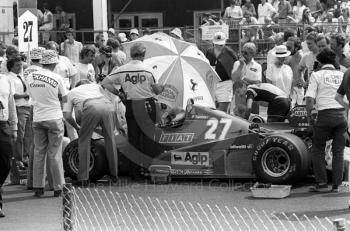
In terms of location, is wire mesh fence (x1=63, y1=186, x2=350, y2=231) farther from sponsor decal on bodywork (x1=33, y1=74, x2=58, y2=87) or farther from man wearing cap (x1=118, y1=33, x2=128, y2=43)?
man wearing cap (x1=118, y1=33, x2=128, y2=43)

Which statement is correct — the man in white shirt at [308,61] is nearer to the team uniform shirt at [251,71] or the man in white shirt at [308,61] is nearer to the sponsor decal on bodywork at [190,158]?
the team uniform shirt at [251,71]

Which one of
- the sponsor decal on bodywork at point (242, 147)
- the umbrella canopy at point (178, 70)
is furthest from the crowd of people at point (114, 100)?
the sponsor decal on bodywork at point (242, 147)

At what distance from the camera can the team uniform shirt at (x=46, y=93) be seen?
416 inches

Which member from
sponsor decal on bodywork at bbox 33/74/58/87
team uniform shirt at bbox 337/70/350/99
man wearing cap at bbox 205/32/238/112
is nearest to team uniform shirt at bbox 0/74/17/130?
sponsor decal on bodywork at bbox 33/74/58/87

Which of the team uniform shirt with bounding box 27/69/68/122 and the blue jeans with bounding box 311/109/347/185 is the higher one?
the team uniform shirt with bounding box 27/69/68/122

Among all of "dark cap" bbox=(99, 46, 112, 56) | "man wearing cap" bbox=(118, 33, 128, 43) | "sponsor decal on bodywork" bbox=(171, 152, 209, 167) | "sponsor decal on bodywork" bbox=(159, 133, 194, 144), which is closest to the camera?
"sponsor decal on bodywork" bbox=(171, 152, 209, 167)

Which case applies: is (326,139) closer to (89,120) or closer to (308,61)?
(89,120)

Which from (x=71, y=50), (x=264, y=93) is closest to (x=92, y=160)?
(x=264, y=93)

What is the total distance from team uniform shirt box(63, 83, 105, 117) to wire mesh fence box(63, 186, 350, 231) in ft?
4.68

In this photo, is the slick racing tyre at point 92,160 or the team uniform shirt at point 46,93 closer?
the team uniform shirt at point 46,93

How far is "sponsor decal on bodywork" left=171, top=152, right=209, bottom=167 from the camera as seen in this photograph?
11055 mm

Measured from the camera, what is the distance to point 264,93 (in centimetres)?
1244

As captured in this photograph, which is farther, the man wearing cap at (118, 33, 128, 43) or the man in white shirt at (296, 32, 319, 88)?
the man wearing cap at (118, 33, 128, 43)

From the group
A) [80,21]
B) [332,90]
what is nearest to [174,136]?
[332,90]
